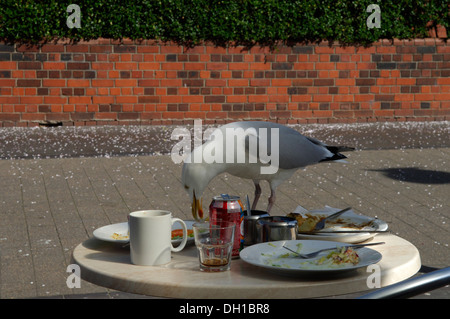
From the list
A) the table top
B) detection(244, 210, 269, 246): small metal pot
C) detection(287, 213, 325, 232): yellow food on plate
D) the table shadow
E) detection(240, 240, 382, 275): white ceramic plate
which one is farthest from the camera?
the table shadow

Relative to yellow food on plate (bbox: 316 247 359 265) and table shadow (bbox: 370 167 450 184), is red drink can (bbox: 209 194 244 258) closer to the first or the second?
yellow food on plate (bbox: 316 247 359 265)

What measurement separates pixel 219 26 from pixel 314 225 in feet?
31.7

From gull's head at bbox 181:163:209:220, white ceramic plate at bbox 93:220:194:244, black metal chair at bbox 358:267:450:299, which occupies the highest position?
gull's head at bbox 181:163:209:220

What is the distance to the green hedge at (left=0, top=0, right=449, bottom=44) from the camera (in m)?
12.1

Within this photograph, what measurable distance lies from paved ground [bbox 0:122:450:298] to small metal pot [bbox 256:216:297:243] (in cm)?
140

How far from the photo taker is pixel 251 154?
167 inches

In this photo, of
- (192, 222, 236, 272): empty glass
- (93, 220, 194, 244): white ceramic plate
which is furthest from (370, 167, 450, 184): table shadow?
(192, 222, 236, 272): empty glass

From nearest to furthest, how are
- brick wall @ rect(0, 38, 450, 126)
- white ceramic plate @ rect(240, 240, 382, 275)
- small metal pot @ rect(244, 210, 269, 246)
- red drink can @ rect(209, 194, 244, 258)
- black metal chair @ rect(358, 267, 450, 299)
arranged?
black metal chair @ rect(358, 267, 450, 299)
white ceramic plate @ rect(240, 240, 382, 275)
red drink can @ rect(209, 194, 244, 258)
small metal pot @ rect(244, 210, 269, 246)
brick wall @ rect(0, 38, 450, 126)

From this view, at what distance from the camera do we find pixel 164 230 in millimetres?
2873

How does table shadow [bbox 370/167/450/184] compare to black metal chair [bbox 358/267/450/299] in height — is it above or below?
below

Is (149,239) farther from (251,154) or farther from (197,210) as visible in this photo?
(251,154)

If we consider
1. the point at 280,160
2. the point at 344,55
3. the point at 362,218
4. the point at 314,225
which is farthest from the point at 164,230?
the point at 344,55

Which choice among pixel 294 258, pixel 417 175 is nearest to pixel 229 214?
pixel 294 258
